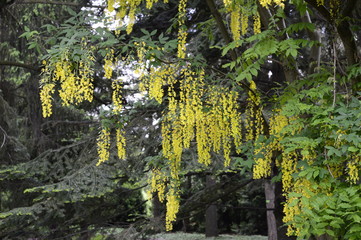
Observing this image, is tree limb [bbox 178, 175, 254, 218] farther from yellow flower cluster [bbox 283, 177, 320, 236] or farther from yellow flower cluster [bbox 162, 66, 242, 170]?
yellow flower cluster [bbox 283, 177, 320, 236]

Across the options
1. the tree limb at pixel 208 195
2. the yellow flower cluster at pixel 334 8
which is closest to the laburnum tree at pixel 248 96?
the yellow flower cluster at pixel 334 8

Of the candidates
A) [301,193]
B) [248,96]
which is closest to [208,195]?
[248,96]

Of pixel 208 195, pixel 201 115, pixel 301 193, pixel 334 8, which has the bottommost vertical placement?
pixel 208 195

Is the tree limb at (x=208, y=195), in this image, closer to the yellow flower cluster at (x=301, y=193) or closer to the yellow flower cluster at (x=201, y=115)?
the yellow flower cluster at (x=201, y=115)

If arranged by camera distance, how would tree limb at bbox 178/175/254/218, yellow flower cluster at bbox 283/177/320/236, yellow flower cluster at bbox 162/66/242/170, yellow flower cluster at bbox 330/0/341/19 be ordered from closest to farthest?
yellow flower cluster at bbox 283/177/320/236, yellow flower cluster at bbox 330/0/341/19, yellow flower cluster at bbox 162/66/242/170, tree limb at bbox 178/175/254/218

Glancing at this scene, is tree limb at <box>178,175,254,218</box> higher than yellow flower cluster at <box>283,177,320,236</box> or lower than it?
lower

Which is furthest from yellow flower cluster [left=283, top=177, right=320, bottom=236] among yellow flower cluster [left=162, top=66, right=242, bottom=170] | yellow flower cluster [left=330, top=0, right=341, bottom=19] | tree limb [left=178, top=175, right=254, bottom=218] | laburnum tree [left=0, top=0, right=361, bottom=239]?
tree limb [left=178, top=175, right=254, bottom=218]

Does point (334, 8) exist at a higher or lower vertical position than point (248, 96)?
higher

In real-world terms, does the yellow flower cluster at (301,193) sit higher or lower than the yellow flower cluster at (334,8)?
lower

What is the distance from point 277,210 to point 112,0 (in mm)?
4431

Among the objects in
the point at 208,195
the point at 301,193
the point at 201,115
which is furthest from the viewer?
the point at 208,195

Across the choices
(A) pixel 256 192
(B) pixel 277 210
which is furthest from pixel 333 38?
(A) pixel 256 192

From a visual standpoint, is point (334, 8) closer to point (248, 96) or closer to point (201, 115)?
point (248, 96)

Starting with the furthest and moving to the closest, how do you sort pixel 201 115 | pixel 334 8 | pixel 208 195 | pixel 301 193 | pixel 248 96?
pixel 208 195 < pixel 248 96 < pixel 201 115 < pixel 334 8 < pixel 301 193
